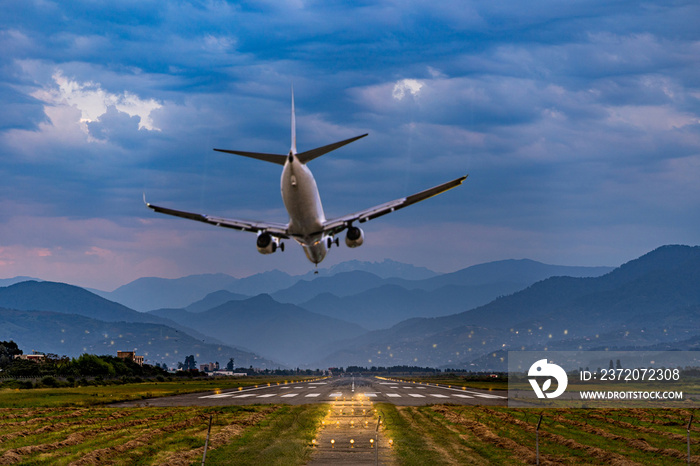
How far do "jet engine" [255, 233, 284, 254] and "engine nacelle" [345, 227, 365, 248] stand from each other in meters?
4.64

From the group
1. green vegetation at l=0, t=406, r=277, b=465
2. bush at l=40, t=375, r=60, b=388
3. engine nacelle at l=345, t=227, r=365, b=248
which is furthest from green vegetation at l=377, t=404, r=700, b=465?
bush at l=40, t=375, r=60, b=388

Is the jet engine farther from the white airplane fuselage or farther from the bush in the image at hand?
the bush

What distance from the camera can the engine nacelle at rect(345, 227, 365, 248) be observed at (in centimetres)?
4566

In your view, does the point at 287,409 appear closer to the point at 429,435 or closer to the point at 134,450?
the point at 429,435

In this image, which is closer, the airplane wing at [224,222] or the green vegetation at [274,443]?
the green vegetation at [274,443]

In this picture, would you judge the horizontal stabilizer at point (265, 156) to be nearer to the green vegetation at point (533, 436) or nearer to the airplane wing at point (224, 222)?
the airplane wing at point (224, 222)

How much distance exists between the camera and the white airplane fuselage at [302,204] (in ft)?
126

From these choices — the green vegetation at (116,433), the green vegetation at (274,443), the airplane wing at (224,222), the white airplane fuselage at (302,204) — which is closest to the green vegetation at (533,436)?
the green vegetation at (274,443)

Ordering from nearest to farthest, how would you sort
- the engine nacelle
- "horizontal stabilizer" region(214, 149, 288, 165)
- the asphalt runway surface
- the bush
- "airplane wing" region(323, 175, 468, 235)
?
"horizontal stabilizer" region(214, 149, 288, 165)
"airplane wing" region(323, 175, 468, 235)
the engine nacelle
the asphalt runway surface
the bush

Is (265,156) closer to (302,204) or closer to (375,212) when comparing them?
(302,204)

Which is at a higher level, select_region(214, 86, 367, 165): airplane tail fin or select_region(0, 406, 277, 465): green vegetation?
select_region(214, 86, 367, 165): airplane tail fin

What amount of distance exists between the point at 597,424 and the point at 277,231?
31297 mm

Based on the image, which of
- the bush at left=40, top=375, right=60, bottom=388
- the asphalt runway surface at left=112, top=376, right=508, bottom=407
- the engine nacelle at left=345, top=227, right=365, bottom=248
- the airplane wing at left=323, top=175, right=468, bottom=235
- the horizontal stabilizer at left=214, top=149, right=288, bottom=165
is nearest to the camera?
the horizontal stabilizer at left=214, top=149, right=288, bottom=165

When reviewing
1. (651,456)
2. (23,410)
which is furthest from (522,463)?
(23,410)
